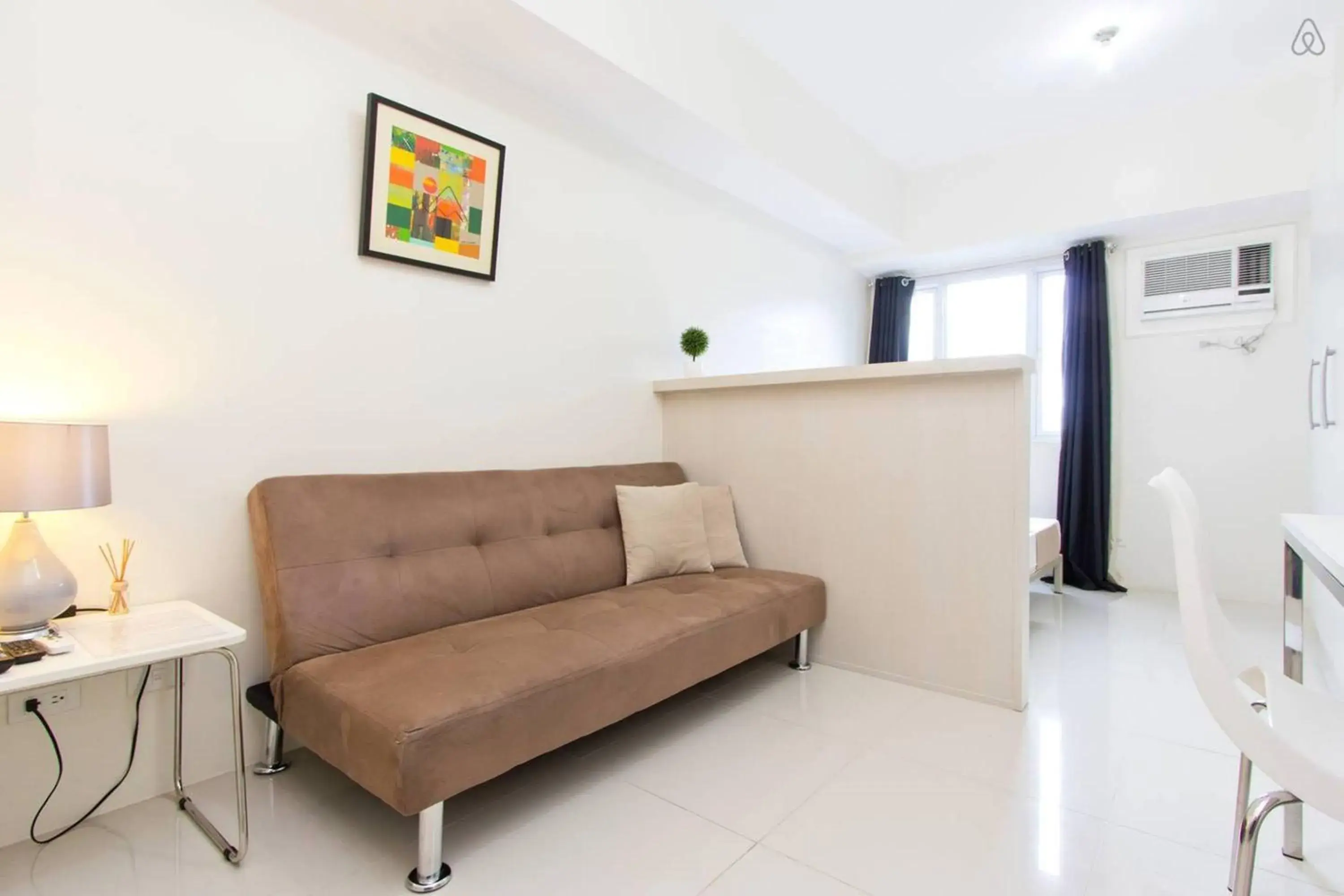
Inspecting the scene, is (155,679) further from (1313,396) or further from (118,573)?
(1313,396)

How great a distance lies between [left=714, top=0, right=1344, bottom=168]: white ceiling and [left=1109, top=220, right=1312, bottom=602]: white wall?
1033mm

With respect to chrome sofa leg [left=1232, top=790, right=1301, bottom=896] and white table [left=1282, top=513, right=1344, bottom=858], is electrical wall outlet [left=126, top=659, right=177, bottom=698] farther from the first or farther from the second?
white table [left=1282, top=513, right=1344, bottom=858]

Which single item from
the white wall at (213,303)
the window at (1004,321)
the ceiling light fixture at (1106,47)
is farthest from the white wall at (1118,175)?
the white wall at (213,303)

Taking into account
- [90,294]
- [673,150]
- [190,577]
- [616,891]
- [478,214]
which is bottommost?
[616,891]

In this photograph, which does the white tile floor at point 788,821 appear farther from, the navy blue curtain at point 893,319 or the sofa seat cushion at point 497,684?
the navy blue curtain at point 893,319

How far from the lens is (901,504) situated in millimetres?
2604

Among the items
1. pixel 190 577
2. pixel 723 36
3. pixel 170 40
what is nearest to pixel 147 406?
pixel 190 577

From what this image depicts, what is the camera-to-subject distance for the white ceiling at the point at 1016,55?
2.95 meters

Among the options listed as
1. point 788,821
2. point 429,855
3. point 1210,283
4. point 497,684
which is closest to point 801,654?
point 788,821

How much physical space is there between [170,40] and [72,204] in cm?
53

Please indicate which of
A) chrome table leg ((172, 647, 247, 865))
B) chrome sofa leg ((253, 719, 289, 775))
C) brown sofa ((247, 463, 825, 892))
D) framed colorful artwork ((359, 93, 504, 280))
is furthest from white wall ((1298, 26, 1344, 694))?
chrome sofa leg ((253, 719, 289, 775))

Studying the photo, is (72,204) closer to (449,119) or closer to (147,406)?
(147,406)

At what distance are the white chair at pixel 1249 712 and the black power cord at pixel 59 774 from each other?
7.56 ft

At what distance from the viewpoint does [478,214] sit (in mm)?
2482
